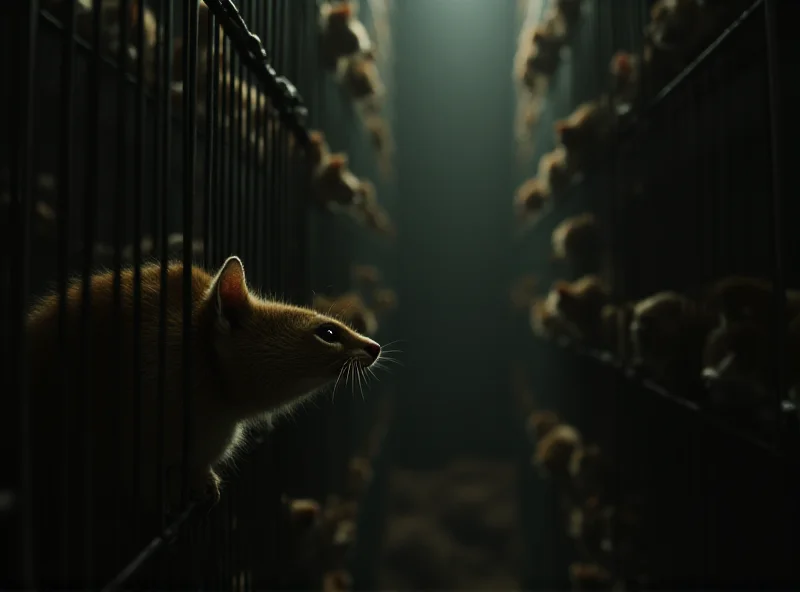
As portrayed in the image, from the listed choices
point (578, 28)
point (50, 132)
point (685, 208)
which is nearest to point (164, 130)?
point (50, 132)

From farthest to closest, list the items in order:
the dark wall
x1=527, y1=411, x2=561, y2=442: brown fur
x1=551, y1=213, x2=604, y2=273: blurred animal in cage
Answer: the dark wall, x1=527, y1=411, x2=561, y2=442: brown fur, x1=551, y1=213, x2=604, y2=273: blurred animal in cage

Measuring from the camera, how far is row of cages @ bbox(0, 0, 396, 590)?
0.67m

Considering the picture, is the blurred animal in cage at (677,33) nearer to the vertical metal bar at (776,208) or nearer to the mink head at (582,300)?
the vertical metal bar at (776,208)

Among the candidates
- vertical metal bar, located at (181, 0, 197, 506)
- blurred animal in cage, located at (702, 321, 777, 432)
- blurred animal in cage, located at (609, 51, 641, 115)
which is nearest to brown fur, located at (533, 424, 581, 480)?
blurred animal in cage, located at (609, 51, 641, 115)

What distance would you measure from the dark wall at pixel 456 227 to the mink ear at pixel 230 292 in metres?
6.41

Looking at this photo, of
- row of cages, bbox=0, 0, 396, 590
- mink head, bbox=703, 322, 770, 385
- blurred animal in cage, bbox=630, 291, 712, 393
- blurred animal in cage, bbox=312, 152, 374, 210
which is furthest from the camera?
blurred animal in cage, bbox=312, 152, 374, 210

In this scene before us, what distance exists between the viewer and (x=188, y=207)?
102 cm

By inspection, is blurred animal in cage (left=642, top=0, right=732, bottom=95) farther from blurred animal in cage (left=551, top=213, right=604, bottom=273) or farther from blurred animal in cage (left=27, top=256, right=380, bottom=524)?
blurred animal in cage (left=27, top=256, right=380, bottom=524)

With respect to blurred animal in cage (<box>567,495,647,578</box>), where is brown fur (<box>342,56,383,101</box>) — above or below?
above

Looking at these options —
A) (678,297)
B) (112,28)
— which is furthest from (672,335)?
(112,28)

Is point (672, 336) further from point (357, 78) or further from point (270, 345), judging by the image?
point (357, 78)

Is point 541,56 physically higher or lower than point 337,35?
higher

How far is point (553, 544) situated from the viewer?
4535mm

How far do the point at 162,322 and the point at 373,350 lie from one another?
451mm
